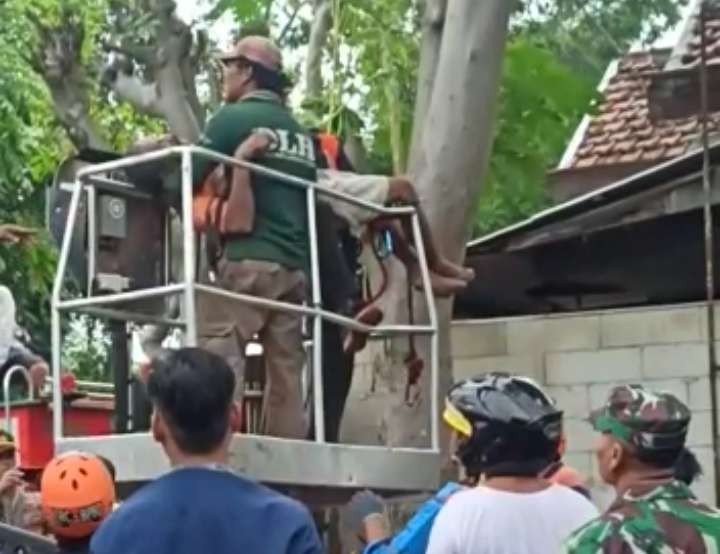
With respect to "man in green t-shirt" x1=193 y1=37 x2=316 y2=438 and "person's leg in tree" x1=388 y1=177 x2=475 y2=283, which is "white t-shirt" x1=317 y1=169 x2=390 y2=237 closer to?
"person's leg in tree" x1=388 y1=177 x2=475 y2=283

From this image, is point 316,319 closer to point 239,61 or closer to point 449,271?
point 239,61

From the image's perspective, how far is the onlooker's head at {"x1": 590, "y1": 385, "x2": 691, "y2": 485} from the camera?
4727mm

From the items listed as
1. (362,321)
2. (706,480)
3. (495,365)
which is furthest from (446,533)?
(495,365)

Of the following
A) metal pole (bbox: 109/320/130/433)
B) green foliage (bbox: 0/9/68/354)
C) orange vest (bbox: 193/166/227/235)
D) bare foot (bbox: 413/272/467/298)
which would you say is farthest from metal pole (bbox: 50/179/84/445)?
green foliage (bbox: 0/9/68/354)

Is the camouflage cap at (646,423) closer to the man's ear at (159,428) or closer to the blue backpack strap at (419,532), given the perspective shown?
the blue backpack strap at (419,532)

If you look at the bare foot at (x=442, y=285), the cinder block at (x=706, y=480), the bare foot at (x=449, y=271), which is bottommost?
the cinder block at (x=706, y=480)

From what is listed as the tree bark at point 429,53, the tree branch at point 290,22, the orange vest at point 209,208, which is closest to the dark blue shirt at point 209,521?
the orange vest at point 209,208

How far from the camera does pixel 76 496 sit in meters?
5.26

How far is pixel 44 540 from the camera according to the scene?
17.6 ft

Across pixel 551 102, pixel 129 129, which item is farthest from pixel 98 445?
pixel 129 129

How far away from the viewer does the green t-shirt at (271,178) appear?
302 inches

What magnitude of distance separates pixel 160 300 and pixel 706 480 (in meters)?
3.33

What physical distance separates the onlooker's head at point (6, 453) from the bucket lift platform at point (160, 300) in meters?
0.91

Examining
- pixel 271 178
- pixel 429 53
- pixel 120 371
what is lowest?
pixel 120 371
